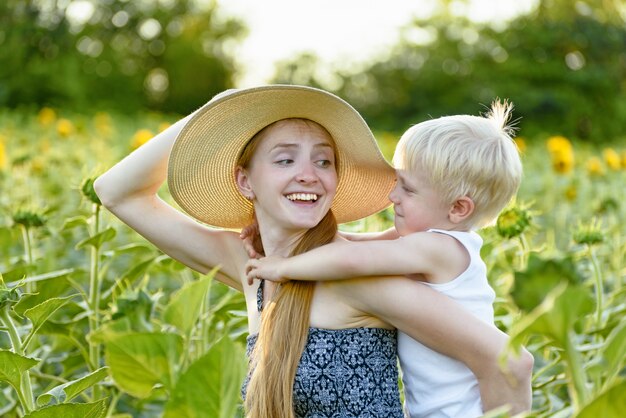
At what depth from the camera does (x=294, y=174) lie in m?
1.42

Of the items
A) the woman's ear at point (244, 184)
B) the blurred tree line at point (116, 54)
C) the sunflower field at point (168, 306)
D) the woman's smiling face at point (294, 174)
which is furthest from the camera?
the blurred tree line at point (116, 54)

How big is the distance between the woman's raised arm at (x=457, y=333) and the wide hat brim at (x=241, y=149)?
0.26m

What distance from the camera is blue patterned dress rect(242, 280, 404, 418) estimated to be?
1386 millimetres

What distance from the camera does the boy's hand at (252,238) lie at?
1.57 metres

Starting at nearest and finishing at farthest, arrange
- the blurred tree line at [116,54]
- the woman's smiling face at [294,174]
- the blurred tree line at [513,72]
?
the woman's smiling face at [294,174]
the blurred tree line at [116,54]
the blurred tree line at [513,72]

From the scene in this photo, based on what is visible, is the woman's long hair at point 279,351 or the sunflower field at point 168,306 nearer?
the sunflower field at point 168,306

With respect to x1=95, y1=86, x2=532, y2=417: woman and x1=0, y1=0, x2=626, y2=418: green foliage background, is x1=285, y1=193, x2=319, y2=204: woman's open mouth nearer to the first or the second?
x1=95, y1=86, x2=532, y2=417: woman

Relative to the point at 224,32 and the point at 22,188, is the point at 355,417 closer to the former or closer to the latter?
the point at 22,188

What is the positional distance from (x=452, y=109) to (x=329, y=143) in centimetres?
1409

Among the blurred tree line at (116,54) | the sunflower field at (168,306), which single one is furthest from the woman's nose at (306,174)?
the blurred tree line at (116,54)

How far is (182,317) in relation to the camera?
0.83m

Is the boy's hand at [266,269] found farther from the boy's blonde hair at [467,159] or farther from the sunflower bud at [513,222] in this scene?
the sunflower bud at [513,222]

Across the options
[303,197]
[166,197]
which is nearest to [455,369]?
[303,197]

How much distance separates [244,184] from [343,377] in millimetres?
339
